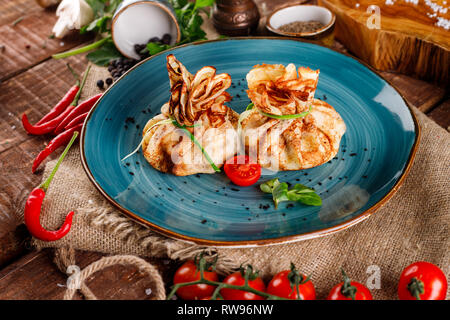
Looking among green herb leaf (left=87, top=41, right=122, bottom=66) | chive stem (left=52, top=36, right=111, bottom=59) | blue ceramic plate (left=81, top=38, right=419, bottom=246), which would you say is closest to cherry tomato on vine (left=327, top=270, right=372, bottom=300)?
blue ceramic plate (left=81, top=38, right=419, bottom=246)

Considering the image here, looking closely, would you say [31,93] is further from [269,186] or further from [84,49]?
[269,186]

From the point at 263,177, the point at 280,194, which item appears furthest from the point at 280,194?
the point at 263,177

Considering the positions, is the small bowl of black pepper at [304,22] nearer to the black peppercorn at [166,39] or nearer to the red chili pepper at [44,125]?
the black peppercorn at [166,39]

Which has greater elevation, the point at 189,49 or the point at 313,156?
the point at 189,49

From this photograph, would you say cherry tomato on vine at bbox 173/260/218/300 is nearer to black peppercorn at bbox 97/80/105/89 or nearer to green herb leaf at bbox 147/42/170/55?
black peppercorn at bbox 97/80/105/89

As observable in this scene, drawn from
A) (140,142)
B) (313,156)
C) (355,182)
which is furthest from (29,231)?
(355,182)

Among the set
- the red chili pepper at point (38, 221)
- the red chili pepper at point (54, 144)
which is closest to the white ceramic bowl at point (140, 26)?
the red chili pepper at point (54, 144)

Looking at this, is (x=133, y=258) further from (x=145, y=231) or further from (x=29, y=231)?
(x=29, y=231)
